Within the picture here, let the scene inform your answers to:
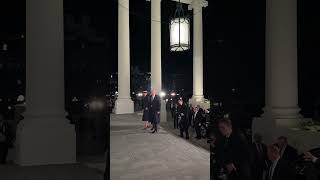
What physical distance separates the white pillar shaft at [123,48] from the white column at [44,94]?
102ft

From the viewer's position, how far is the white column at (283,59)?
16.5 metres

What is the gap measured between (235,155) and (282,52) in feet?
27.7

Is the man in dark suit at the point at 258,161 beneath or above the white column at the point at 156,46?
beneath

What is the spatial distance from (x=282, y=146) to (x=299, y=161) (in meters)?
0.99

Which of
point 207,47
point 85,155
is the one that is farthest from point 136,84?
point 85,155

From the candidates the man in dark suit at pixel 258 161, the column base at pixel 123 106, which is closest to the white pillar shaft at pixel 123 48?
the column base at pixel 123 106

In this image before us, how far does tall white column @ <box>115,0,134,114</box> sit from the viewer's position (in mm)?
43469

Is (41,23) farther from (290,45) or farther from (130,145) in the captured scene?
(130,145)

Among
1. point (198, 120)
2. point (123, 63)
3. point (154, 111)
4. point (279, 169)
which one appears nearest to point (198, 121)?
point (198, 120)

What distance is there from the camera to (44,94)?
12680 millimetres

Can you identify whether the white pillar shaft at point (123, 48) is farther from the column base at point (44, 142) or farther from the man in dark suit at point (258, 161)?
the man in dark suit at point (258, 161)

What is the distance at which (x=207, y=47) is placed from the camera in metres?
70.1

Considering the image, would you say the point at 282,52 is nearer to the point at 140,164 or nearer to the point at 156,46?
the point at 140,164

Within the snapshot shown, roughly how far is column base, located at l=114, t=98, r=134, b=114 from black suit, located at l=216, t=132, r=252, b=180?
34171 millimetres
